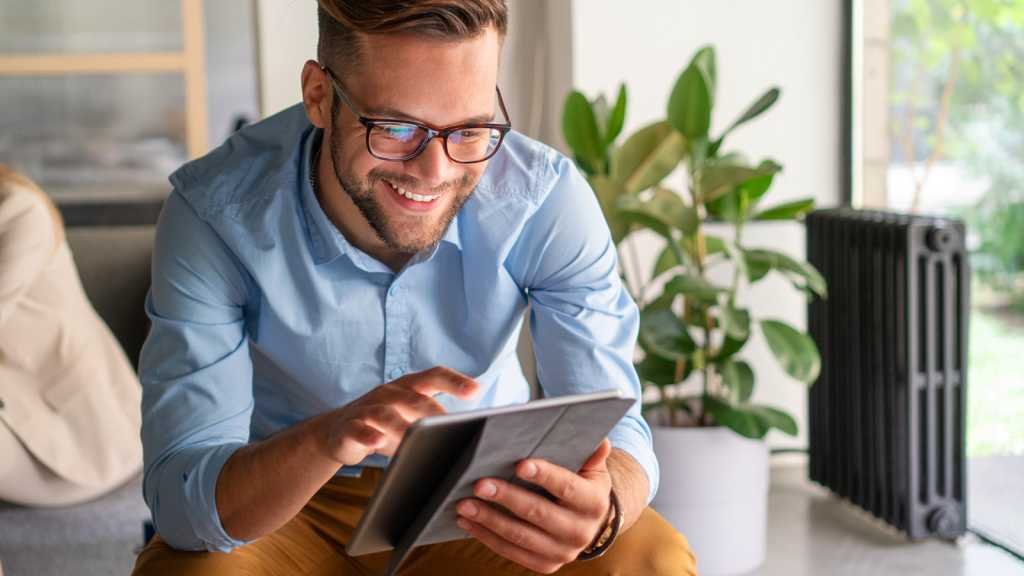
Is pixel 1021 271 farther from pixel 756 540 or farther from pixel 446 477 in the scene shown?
pixel 446 477

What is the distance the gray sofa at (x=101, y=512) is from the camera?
2.72 meters

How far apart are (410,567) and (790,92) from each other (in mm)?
2014

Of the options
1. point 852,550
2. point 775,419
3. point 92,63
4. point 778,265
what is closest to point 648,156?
point 778,265

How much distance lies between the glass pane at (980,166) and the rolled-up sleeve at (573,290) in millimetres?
1729

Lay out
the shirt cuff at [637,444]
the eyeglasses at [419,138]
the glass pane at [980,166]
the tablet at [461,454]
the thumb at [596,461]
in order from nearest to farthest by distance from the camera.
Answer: the tablet at [461,454], the thumb at [596,461], the eyeglasses at [419,138], the shirt cuff at [637,444], the glass pane at [980,166]

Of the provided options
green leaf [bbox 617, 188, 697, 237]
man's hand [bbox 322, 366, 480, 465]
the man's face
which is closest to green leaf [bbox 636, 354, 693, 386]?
green leaf [bbox 617, 188, 697, 237]

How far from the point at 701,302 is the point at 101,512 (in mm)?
1536

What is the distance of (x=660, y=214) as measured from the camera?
2.52 meters

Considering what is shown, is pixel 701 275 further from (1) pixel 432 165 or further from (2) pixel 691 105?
(1) pixel 432 165

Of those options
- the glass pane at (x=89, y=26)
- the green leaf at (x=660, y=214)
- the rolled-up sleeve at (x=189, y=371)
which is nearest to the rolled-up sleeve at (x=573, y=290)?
the rolled-up sleeve at (x=189, y=371)

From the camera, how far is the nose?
141 cm

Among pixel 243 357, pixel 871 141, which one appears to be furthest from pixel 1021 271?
pixel 243 357

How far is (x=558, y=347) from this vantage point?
1.59m

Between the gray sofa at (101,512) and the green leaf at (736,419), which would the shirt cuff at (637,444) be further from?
the gray sofa at (101,512)
